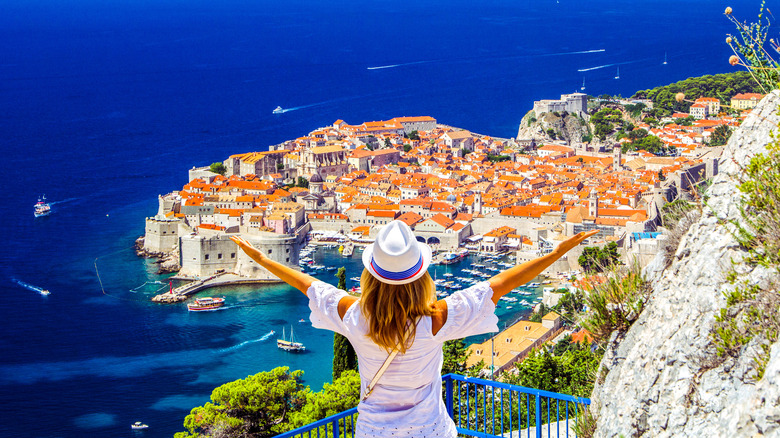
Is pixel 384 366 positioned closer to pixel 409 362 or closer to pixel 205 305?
pixel 409 362

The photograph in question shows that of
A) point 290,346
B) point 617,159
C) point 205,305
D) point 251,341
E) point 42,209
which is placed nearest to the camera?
point 290,346

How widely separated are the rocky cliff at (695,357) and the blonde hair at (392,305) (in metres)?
0.46

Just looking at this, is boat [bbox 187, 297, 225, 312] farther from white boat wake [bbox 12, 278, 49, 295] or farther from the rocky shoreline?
white boat wake [bbox 12, 278, 49, 295]

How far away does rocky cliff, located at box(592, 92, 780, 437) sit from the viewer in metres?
1.25

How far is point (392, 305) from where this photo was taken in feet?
3.89

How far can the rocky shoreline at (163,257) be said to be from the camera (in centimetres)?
1867

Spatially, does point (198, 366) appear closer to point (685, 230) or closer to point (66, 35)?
point (685, 230)

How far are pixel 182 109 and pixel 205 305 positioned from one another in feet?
97.8

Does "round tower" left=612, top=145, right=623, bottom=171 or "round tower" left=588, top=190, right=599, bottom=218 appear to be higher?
"round tower" left=612, top=145, right=623, bottom=171

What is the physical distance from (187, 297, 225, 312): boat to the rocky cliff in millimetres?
14884

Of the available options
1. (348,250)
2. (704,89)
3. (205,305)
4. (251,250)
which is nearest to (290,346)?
(205,305)

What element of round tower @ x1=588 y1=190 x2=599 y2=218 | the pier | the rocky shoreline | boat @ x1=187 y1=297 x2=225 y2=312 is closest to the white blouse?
boat @ x1=187 y1=297 x2=225 y2=312

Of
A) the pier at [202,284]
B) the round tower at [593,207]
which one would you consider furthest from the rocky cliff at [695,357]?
the round tower at [593,207]

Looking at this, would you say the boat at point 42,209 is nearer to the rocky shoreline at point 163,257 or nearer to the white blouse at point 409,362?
the rocky shoreline at point 163,257
